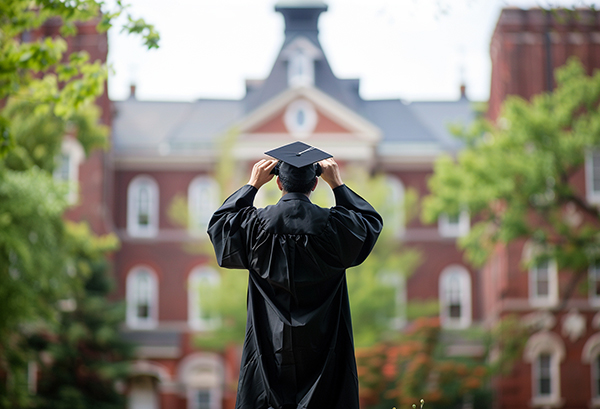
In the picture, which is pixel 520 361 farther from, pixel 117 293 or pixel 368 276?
pixel 117 293

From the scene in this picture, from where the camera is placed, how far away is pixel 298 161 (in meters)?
4.55

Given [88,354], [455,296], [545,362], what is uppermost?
[455,296]

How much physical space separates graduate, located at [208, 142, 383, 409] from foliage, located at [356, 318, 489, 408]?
18.7m

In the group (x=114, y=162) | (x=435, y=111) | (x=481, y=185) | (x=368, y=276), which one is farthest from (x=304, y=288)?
(x=435, y=111)

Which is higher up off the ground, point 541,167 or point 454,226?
point 541,167

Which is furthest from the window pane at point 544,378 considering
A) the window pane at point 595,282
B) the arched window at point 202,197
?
the arched window at point 202,197

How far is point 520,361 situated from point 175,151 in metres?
14.9

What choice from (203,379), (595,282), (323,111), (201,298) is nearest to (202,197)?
(323,111)

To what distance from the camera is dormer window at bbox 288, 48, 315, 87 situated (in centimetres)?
3325

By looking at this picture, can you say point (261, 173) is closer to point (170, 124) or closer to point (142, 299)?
point (142, 299)

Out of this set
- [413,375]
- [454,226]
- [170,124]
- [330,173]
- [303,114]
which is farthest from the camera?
[170,124]

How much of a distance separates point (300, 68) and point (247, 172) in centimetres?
496

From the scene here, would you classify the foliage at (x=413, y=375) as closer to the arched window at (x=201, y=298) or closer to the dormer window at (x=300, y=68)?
the arched window at (x=201, y=298)

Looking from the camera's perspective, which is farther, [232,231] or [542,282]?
[542,282]
